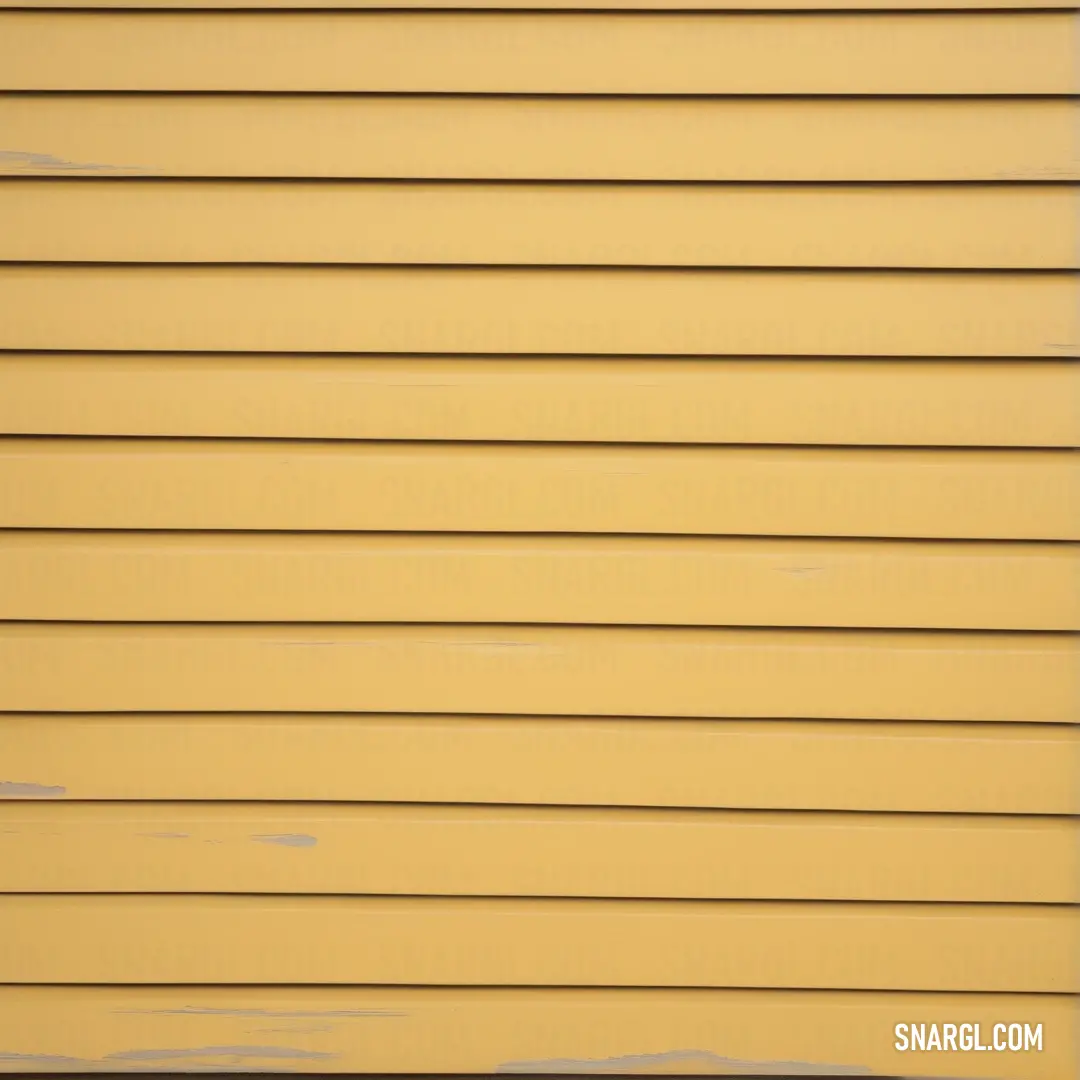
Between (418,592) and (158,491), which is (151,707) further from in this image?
(418,592)

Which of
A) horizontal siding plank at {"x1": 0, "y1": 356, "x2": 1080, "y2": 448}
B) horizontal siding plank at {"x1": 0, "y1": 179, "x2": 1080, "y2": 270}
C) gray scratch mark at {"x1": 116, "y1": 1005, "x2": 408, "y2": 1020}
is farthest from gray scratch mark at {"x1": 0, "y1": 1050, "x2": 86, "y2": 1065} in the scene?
horizontal siding plank at {"x1": 0, "y1": 179, "x2": 1080, "y2": 270}

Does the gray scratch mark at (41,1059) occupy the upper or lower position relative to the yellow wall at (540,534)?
lower

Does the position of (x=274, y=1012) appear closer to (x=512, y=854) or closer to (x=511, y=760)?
(x=512, y=854)

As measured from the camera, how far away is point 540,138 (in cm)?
193

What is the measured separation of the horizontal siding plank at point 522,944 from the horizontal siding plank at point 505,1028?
3cm

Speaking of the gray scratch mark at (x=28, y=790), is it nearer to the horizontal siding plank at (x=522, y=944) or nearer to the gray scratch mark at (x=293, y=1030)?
the horizontal siding plank at (x=522, y=944)

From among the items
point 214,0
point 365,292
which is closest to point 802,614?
point 365,292

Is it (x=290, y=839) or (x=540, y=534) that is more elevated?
(x=540, y=534)

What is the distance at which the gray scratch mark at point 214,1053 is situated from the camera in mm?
1991

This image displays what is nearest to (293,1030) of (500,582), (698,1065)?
(698,1065)

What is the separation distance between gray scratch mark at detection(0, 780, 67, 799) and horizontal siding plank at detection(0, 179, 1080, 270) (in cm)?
98

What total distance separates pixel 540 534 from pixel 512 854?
0.61 m

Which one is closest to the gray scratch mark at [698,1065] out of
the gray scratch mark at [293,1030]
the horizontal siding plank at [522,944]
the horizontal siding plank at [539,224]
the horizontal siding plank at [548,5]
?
the horizontal siding plank at [522,944]

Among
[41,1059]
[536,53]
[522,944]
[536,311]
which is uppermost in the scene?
[536,53]
